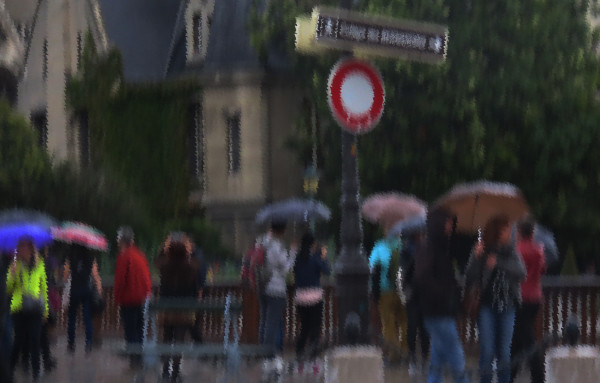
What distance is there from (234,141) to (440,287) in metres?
30.3

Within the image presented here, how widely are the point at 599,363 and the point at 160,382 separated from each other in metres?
5.51

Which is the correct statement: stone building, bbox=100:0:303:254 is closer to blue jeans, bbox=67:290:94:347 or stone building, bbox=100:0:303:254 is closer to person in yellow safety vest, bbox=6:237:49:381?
blue jeans, bbox=67:290:94:347

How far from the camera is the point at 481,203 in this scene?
10.9 meters

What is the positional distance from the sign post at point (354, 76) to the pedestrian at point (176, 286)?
8.64 ft

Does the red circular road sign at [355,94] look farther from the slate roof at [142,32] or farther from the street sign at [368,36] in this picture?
the slate roof at [142,32]

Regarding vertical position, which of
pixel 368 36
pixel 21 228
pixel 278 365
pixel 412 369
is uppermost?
pixel 368 36

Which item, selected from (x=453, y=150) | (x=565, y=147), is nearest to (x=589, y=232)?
(x=565, y=147)

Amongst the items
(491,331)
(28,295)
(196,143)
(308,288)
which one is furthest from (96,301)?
(196,143)

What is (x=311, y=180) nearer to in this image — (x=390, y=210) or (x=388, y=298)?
(x=390, y=210)

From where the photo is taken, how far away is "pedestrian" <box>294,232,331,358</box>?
48.0ft

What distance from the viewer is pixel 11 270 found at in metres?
14.1

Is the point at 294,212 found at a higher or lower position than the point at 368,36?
lower

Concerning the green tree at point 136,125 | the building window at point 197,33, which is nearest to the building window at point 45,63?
the green tree at point 136,125

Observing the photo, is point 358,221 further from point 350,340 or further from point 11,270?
point 11,270
